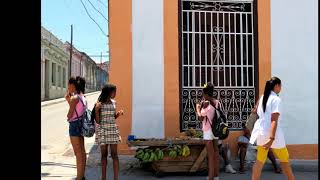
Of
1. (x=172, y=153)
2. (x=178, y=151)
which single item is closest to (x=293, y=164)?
(x=178, y=151)

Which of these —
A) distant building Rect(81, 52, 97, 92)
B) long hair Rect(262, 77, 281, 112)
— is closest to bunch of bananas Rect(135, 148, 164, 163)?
long hair Rect(262, 77, 281, 112)

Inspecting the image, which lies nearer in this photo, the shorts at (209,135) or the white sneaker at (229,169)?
the shorts at (209,135)

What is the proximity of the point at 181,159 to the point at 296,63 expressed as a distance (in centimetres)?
290

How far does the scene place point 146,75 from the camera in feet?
27.2

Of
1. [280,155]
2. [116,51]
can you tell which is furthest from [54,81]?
[280,155]

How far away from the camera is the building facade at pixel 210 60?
8266 millimetres

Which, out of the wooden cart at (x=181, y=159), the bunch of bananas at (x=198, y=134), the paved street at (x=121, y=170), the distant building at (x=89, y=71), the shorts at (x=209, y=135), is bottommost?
the paved street at (x=121, y=170)

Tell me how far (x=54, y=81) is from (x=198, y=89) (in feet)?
106

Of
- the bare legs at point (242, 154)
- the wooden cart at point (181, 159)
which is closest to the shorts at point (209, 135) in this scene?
the wooden cart at point (181, 159)

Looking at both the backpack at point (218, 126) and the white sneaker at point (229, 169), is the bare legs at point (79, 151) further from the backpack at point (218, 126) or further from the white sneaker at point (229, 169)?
the white sneaker at point (229, 169)

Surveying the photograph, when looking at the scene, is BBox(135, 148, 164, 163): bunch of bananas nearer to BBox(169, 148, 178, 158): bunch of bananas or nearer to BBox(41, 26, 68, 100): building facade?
BBox(169, 148, 178, 158): bunch of bananas

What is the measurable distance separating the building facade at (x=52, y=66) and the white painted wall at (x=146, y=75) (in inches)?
984
